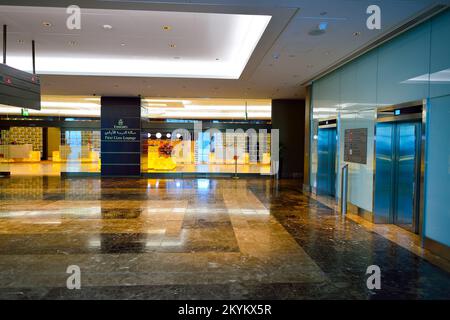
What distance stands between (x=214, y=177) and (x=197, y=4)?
10602 mm

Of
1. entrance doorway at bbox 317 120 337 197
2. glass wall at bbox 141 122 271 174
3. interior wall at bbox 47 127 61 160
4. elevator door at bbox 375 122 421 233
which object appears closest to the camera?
elevator door at bbox 375 122 421 233

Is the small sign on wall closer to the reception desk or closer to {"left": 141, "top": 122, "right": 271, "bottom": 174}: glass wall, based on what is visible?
{"left": 141, "top": 122, "right": 271, "bottom": 174}: glass wall

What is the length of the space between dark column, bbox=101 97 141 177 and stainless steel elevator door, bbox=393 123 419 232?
1062cm

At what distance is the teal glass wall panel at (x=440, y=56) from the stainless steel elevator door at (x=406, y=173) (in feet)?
4.30

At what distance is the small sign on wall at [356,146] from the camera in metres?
7.17

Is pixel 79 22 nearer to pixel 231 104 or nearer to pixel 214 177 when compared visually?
pixel 214 177

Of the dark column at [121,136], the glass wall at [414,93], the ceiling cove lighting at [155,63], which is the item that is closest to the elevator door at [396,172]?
the glass wall at [414,93]

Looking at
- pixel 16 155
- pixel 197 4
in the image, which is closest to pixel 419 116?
pixel 197 4

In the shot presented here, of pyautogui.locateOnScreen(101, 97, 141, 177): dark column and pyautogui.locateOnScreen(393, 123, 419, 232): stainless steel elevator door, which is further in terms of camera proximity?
pyautogui.locateOnScreen(101, 97, 141, 177): dark column

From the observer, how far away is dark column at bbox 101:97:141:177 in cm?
1423

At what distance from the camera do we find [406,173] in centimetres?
638

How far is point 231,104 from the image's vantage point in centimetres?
1739

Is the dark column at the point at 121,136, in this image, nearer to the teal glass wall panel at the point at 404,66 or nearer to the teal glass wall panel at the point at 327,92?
the teal glass wall panel at the point at 327,92

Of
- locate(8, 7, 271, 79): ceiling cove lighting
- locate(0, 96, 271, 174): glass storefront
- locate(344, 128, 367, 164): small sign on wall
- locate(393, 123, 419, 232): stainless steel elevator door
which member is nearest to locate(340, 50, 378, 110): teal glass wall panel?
locate(344, 128, 367, 164): small sign on wall
